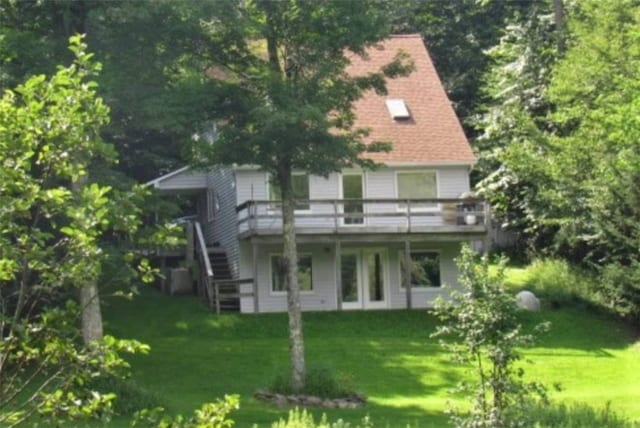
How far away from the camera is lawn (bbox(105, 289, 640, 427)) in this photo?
20.3 m

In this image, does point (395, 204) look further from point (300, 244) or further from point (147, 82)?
point (147, 82)

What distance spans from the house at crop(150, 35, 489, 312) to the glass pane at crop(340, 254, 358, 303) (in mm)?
32

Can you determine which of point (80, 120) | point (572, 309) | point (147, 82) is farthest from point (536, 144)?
point (80, 120)

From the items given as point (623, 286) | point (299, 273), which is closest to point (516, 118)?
point (623, 286)

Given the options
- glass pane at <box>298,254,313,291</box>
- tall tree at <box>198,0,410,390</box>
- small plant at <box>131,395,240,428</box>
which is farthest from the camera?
glass pane at <box>298,254,313,291</box>

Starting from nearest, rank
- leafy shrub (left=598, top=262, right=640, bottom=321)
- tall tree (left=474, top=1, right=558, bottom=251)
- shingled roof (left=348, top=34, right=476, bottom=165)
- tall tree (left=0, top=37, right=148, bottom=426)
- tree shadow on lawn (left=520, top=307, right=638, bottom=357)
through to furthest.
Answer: tall tree (left=0, top=37, right=148, bottom=426)
tree shadow on lawn (left=520, top=307, right=638, bottom=357)
leafy shrub (left=598, top=262, right=640, bottom=321)
shingled roof (left=348, top=34, right=476, bottom=165)
tall tree (left=474, top=1, right=558, bottom=251)

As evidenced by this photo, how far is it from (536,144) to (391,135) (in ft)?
15.7

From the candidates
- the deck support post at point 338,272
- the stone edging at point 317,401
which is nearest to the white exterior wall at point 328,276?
the deck support post at point 338,272

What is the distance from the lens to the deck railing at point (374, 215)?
31.4m

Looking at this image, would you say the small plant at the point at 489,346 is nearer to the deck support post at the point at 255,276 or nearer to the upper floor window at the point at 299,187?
the deck support post at the point at 255,276

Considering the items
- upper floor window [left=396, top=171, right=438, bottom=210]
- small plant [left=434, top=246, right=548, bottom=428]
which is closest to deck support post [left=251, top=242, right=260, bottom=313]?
upper floor window [left=396, top=171, right=438, bottom=210]

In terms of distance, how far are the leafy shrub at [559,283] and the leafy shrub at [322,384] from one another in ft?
43.7

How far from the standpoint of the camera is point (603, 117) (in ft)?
94.1

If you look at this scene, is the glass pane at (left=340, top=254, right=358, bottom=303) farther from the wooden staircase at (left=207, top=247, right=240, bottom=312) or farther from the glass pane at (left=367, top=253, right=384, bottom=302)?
the wooden staircase at (left=207, top=247, right=240, bottom=312)
